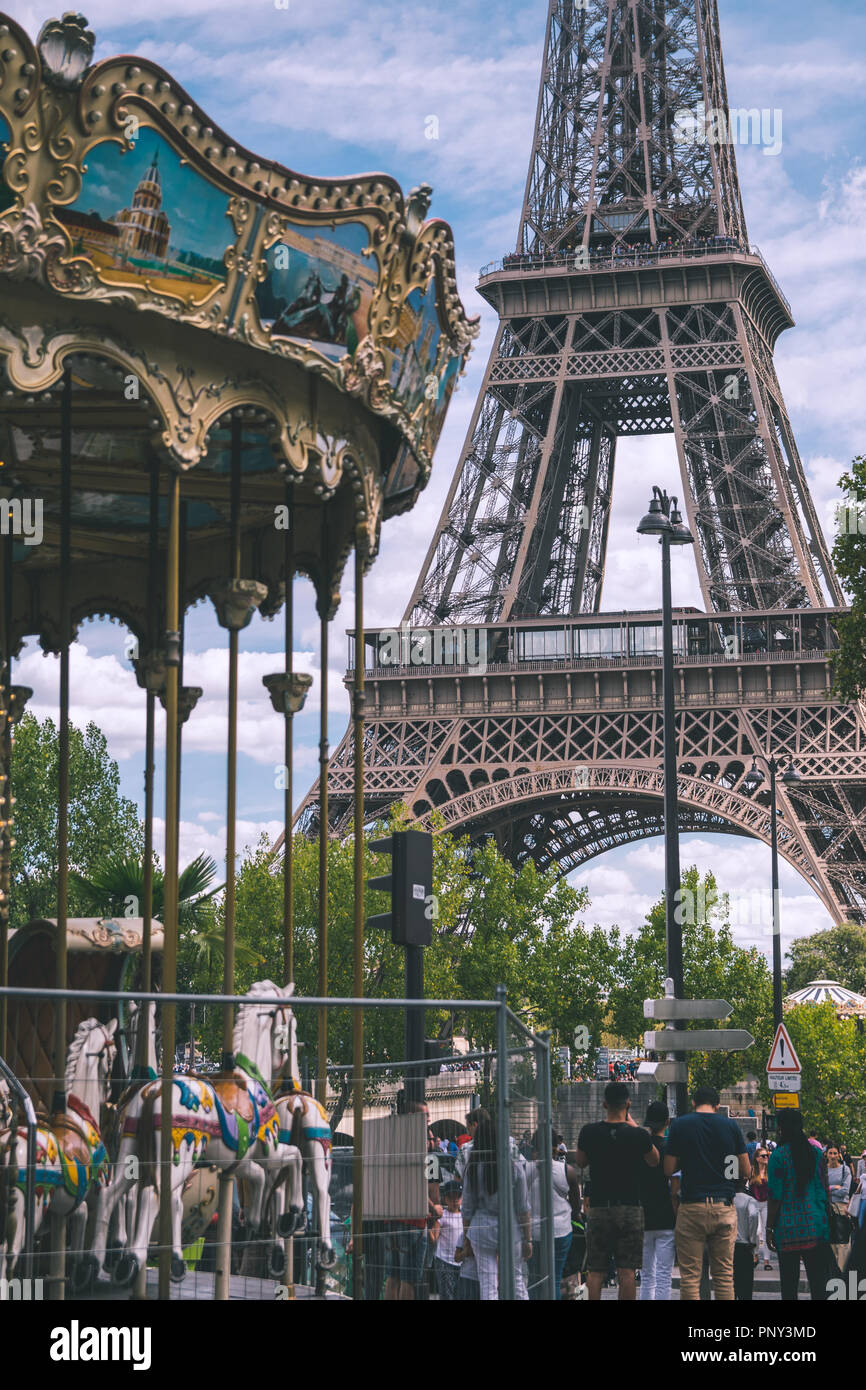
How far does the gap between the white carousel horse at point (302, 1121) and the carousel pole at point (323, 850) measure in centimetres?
23

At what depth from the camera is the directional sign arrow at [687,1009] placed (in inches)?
724

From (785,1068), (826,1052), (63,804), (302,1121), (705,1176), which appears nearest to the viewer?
(302,1121)

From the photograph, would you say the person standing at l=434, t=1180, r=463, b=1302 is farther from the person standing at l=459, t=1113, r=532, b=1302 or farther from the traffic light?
the traffic light

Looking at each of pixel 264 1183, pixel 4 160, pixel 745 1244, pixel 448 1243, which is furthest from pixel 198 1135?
pixel 745 1244

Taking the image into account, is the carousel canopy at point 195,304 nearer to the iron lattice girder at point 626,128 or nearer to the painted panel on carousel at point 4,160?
the painted panel on carousel at point 4,160

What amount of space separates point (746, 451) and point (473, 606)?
9307 millimetres

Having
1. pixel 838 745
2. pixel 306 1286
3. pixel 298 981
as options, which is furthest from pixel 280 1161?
pixel 838 745

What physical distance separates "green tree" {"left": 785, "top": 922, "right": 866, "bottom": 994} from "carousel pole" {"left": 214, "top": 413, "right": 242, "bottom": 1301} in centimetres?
6143

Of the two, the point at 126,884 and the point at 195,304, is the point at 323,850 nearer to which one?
the point at 195,304

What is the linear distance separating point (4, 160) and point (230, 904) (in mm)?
4276

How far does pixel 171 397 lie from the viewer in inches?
411

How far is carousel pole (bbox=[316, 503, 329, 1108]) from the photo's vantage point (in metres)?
11.6

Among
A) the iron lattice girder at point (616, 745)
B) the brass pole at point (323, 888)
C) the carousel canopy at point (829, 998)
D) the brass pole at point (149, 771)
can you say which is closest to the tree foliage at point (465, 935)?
the iron lattice girder at point (616, 745)

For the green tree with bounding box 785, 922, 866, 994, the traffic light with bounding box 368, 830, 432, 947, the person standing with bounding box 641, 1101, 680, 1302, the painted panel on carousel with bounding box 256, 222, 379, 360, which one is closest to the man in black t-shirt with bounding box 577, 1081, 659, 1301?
the person standing with bounding box 641, 1101, 680, 1302
